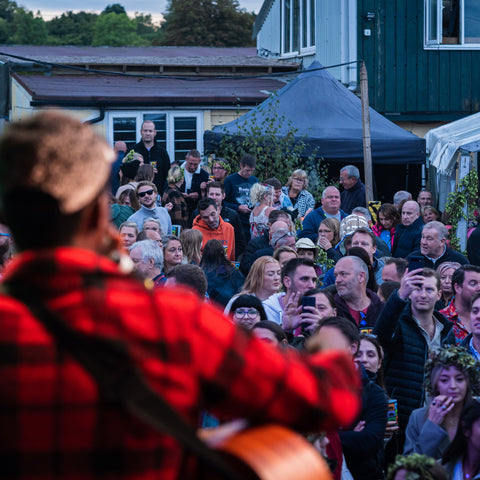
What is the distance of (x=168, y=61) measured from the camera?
23.9m

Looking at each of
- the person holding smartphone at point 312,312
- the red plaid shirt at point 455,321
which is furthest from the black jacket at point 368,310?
the red plaid shirt at point 455,321

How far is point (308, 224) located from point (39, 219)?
936 centimetres

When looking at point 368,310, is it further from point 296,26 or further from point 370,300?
point 296,26

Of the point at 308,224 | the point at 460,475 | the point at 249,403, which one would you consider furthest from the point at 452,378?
the point at 308,224

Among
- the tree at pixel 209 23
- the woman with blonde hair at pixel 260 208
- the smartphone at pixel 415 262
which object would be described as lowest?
the smartphone at pixel 415 262

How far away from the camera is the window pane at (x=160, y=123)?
20781 mm

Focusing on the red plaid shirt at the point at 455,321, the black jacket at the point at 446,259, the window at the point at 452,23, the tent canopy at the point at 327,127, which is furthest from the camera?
A: the window at the point at 452,23

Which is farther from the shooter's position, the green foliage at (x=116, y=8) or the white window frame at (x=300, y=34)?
the green foliage at (x=116, y=8)

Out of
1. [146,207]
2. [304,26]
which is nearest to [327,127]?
[146,207]

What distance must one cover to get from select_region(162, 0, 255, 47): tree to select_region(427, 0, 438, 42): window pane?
→ 38.1m

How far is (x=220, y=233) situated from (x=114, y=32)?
80.4 m

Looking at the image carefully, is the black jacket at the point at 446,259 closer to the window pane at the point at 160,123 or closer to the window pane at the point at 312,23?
the window pane at the point at 160,123

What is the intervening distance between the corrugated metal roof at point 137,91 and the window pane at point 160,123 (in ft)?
1.18

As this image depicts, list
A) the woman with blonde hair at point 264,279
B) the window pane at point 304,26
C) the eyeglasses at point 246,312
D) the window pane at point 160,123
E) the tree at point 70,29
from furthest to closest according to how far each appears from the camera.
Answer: the tree at point 70,29 → the window pane at point 304,26 → the window pane at point 160,123 → the woman with blonde hair at point 264,279 → the eyeglasses at point 246,312
